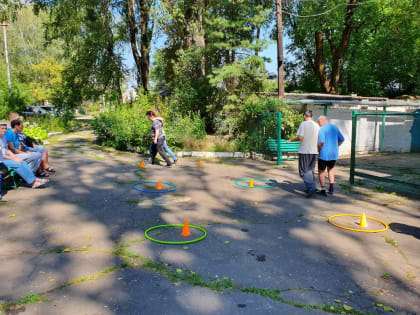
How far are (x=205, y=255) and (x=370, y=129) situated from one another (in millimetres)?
14094

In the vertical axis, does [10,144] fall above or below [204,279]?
above

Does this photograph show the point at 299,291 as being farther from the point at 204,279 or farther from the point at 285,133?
the point at 285,133

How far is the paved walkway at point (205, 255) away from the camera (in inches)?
125

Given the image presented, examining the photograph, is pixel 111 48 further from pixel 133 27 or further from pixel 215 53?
pixel 215 53

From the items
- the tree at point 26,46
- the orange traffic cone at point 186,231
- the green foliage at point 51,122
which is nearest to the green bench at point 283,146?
the orange traffic cone at point 186,231

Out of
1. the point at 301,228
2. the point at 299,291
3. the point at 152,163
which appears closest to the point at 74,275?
the point at 299,291

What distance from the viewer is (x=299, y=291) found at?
3.38 metres

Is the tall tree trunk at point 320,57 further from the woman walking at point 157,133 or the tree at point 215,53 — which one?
the woman walking at point 157,133

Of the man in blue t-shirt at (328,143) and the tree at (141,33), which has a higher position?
the tree at (141,33)

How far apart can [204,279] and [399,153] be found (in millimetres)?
15473

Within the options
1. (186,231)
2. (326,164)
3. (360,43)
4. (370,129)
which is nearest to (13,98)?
(370,129)

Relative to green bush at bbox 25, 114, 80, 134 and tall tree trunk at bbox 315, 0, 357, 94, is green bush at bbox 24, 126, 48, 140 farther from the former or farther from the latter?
tall tree trunk at bbox 315, 0, 357, 94

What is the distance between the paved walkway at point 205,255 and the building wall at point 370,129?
7577 millimetres

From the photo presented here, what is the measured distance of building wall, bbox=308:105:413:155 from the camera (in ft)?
47.8
